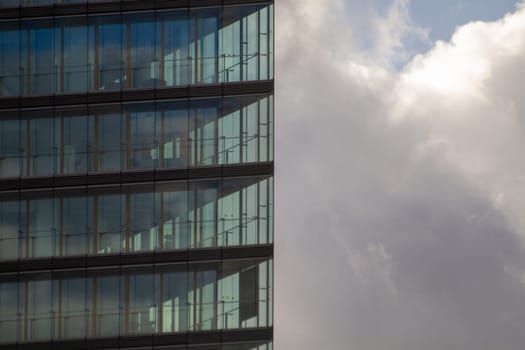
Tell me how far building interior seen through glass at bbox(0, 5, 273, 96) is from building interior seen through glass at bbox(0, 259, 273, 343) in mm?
8588

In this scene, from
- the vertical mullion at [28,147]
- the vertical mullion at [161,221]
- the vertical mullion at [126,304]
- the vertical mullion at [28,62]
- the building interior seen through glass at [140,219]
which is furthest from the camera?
the vertical mullion at [28,62]

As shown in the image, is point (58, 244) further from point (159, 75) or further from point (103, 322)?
point (159, 75)

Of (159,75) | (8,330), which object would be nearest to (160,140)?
(159,75)

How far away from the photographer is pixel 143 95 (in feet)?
209

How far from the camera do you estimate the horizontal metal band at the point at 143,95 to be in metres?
62.8

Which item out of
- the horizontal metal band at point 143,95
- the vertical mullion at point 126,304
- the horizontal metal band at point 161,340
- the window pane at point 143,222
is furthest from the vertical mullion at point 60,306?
the horizontal metal band at point 143,95

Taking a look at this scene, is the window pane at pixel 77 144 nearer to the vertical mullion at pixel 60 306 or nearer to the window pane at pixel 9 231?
the window pane at pixel 9 231

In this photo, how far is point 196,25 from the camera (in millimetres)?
63844

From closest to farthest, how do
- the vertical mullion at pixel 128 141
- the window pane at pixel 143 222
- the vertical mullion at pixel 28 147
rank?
the window pane at pixel 143 222, the vertical mullion at pixel 128 141, the vertical mullion at pixel 28 147

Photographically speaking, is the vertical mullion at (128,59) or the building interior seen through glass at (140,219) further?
the vertical mullion at (128,59)

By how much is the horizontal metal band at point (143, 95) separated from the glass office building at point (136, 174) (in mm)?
63

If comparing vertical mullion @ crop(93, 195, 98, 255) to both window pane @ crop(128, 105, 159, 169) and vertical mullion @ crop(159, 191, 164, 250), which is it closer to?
window pane @ crop(128, 105, 159, 169)

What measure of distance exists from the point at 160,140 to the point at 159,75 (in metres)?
3.01

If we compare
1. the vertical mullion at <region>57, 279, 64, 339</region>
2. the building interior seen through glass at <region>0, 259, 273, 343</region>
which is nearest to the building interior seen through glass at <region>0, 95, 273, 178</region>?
the building interior seen through glass at <region>0, 259, 273, 343</region>
